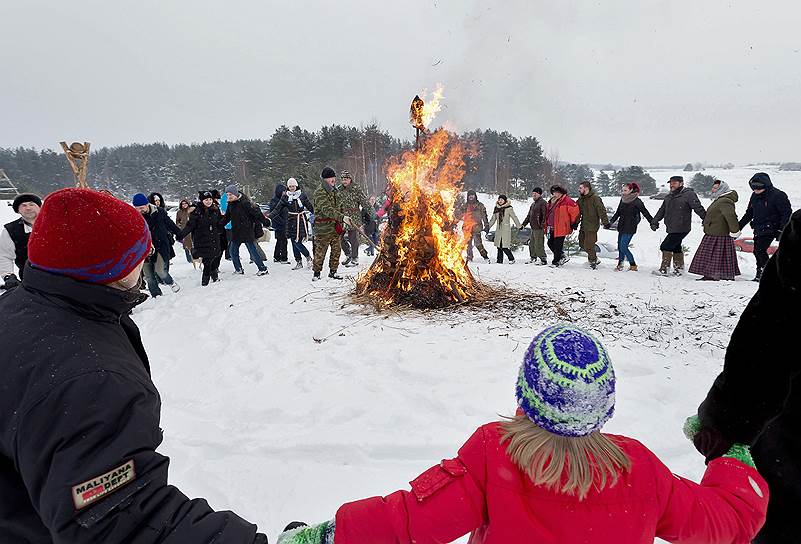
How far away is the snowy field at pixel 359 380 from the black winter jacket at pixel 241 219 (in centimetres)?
234

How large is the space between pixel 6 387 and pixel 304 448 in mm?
2738

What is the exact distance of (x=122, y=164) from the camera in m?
73.6

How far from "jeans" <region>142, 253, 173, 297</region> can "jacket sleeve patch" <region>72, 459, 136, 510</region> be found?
8507mm

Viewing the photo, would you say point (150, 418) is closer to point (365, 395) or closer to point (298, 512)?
point (298, 512)

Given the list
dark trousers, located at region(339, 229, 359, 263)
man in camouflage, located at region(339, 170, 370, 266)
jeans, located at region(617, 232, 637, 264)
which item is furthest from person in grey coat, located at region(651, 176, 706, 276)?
dark trousers, located at region(339, 229, 359, 263)

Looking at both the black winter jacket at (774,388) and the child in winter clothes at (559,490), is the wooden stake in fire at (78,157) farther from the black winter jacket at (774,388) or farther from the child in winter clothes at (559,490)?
the black winter jacket at (774,388)

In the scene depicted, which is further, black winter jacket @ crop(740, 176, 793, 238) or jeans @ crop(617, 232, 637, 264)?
jeans @ crop(617, 232, 637, 264)

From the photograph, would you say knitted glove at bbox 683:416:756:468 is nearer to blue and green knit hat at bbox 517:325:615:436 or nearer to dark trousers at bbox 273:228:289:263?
blue and green knit hat at bbox 517:325:615:436

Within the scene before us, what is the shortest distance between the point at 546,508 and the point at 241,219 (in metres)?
10.0

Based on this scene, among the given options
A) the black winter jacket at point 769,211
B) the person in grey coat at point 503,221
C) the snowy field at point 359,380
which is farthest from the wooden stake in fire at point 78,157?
the black winter jacket at point 769,211

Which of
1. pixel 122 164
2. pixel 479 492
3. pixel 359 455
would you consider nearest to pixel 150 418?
pixel 479 492

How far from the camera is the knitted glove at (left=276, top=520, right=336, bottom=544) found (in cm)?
157

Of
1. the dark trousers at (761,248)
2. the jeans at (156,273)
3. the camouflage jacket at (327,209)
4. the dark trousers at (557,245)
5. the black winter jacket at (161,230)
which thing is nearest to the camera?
the dark trousers at (761,248)

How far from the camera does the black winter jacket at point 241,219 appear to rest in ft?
33.6
